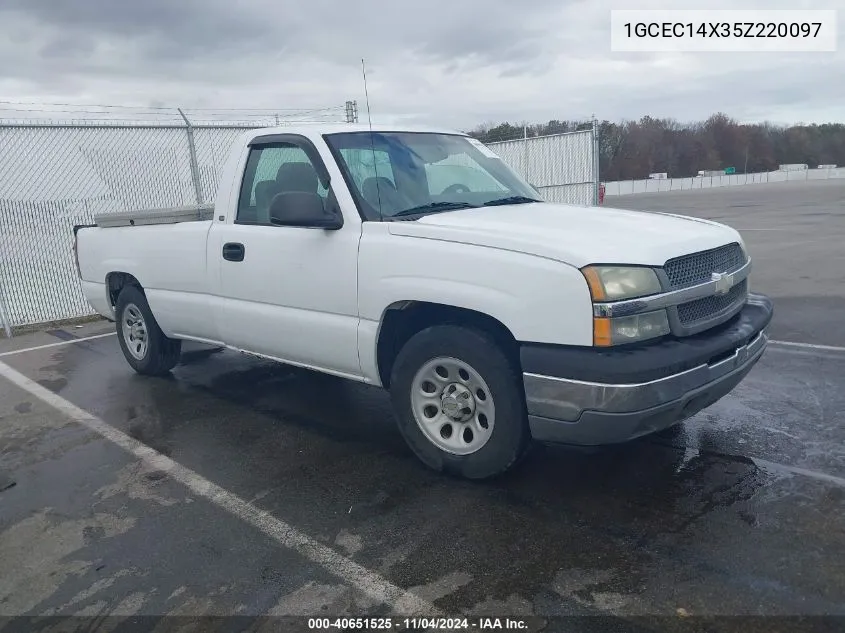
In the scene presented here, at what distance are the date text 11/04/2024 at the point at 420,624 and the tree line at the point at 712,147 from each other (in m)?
60.1

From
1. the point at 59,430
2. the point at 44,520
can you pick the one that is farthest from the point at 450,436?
the point at 59,430

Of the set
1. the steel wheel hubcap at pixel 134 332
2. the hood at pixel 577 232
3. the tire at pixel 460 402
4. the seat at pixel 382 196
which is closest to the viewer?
the hood at pixel 577 232

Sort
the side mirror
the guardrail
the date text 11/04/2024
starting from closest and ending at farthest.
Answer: the date text 11/04/2024 < the side mirror < the guardrail

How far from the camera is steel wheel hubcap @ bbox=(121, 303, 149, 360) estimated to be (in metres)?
6.45

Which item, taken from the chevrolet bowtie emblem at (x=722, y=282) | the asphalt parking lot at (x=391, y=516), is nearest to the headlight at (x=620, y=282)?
the chevrolet bowtie emblem at (x=722, y=282)

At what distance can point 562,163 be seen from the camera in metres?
14.3

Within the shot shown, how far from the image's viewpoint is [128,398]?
607 cm

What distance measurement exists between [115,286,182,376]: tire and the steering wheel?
3.02 m

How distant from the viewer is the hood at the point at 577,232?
11.5ft

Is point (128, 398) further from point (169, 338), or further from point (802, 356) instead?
point (802, 356)

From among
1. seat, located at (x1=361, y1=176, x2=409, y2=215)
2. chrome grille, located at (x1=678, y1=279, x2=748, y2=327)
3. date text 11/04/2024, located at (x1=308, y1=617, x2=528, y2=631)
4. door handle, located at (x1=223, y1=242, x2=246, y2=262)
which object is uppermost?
seat, located at (x1=361, y1=176, x2=409, y2=215)

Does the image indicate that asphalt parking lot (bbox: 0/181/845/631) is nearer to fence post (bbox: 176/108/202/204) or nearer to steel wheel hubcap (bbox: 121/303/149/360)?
steel wheel hubcap (bbox: 121/303/149/360)

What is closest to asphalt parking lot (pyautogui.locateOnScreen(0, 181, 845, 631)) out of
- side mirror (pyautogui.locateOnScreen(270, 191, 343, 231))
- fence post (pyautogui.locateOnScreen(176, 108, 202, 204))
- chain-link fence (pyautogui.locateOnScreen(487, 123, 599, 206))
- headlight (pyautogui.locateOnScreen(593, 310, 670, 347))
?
headlight (pyautogui.locateOnScreen(593, 310, 670, 347))

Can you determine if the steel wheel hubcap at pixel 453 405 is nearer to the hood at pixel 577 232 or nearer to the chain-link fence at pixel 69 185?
the hood at pixel 577 232
